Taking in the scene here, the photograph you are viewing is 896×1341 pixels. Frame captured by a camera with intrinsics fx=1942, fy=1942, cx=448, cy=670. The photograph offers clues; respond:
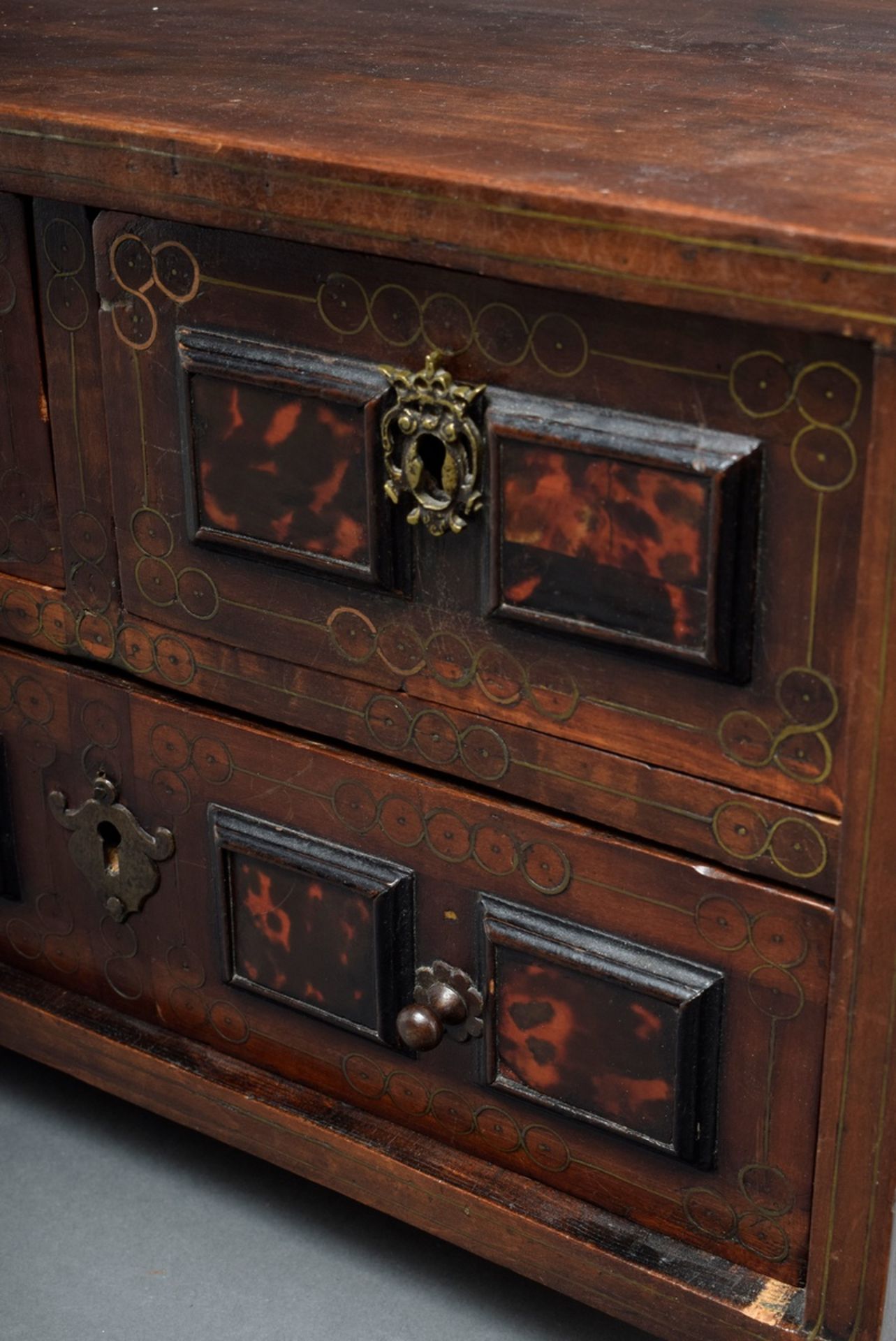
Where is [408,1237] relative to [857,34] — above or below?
below

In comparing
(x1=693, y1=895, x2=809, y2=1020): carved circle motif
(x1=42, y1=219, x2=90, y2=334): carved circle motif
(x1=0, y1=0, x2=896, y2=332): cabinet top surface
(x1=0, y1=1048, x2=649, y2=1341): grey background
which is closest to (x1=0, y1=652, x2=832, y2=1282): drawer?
(x1=693, y1=895, x2=809, y2=1020): carved circle motif

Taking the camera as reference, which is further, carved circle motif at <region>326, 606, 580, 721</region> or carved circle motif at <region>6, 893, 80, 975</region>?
carved circle motif at <region>6, 893, 80, 975</region>

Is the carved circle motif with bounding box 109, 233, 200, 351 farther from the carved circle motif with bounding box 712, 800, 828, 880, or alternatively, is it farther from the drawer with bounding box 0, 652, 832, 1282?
the carved circle motif with bounding box 712, 800, 828, 880

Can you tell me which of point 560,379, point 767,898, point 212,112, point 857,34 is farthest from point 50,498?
point 857,34

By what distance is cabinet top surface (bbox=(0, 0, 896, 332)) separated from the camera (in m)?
1.00

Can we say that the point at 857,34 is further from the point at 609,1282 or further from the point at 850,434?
the point at 609,1282

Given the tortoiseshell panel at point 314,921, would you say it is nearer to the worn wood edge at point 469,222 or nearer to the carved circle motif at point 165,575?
the carved circle motif at point 165,575

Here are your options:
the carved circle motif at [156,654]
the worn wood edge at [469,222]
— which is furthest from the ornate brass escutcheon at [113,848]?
the worn wood edge at [469,222]

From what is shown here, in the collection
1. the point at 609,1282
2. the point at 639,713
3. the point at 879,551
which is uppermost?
the point at 879,551

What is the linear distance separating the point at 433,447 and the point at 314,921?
0.36 metres

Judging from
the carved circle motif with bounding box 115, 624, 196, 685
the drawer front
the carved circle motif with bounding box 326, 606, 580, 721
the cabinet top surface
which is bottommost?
the carved circle motif with bounding box 115, 624, 196, 685

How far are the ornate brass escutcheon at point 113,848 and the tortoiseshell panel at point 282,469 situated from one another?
26 cm

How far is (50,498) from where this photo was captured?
134 centimetres

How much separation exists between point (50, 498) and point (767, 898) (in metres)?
0.57
